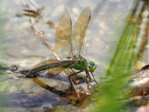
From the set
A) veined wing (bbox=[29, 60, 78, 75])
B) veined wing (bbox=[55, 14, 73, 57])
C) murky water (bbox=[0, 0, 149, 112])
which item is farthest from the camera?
veined wing (bbox=[55, 14, 73, 57])

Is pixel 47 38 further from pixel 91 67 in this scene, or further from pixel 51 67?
pixel 91 67

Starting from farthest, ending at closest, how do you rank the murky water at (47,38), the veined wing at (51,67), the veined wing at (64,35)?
the veined wing at (64,35) < the veined wing at (51,67) < the murky water at (47,38)

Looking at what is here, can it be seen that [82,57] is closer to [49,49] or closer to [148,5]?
[49,49]

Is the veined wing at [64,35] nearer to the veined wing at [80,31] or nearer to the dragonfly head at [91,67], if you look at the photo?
the veined wing at [80,31]

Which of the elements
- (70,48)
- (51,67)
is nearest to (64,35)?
(70,48)

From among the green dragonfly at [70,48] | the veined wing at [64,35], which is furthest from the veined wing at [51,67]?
the veined wing at [64,35]

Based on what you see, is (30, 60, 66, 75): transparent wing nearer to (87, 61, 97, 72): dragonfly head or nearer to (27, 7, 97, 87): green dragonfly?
(27, 7, 97, 87): green dragonfly

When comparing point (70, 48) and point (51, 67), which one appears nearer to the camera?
point (51, 67)

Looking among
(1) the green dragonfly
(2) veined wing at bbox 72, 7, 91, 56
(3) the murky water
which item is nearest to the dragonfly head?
(1) the green dragonfly
